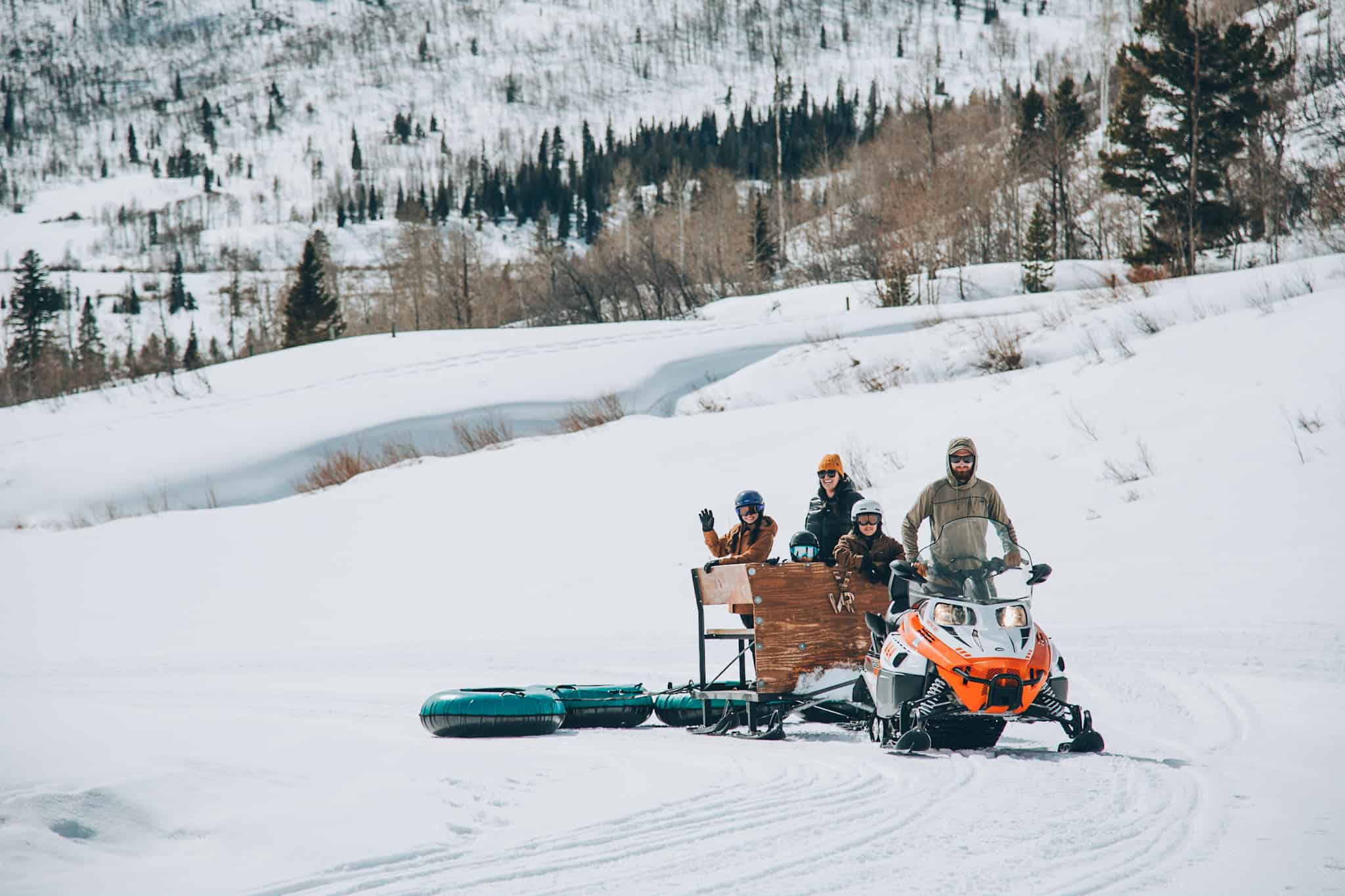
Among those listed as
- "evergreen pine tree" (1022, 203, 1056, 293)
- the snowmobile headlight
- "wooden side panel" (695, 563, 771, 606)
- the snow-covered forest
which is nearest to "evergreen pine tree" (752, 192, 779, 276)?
the snow-covered forest

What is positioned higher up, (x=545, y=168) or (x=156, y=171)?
(x=156, y=171)

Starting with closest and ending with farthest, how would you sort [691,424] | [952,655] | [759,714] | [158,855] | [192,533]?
[158,855] → [952,655] → [759,714] → [192,533] → [691,424]

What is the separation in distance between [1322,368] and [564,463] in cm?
1378

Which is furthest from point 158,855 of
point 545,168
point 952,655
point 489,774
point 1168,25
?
point 545,168

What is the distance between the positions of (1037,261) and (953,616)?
1434 inches

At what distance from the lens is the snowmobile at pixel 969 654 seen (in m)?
6.06

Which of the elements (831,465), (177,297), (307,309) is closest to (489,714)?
(831,465)

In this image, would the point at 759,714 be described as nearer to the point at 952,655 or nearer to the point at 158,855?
the point at 952,655

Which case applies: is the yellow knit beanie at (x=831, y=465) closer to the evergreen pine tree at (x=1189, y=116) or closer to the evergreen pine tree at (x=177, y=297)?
the evergreen pine tree at (x=1189, y=116)

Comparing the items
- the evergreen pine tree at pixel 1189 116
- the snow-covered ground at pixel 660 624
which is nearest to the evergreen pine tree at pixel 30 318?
the snow-covered ground at pixel 660 624

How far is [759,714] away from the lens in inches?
309

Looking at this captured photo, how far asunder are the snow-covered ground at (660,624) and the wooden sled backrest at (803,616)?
2.02 feet

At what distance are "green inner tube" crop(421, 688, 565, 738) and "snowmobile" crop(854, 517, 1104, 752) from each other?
2.59m

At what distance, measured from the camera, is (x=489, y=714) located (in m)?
7.75
